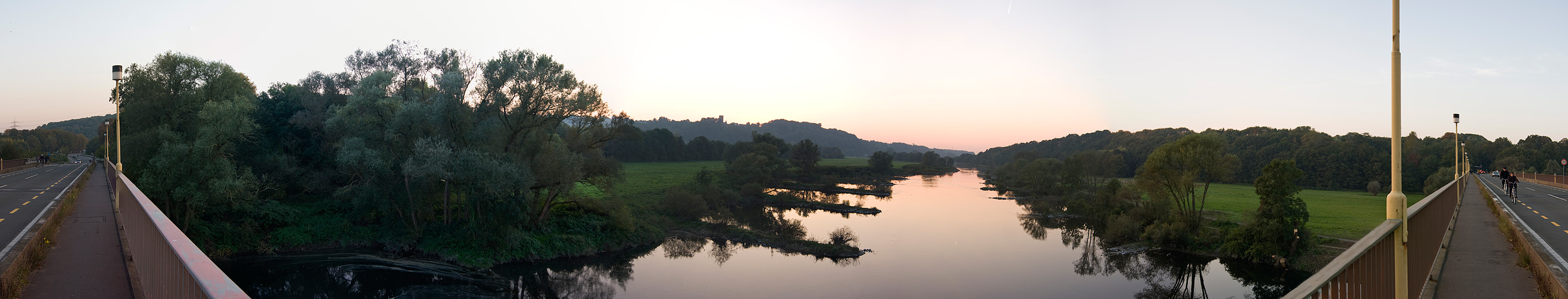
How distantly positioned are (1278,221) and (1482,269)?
2155 centimetres

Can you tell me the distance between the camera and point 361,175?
2633cm

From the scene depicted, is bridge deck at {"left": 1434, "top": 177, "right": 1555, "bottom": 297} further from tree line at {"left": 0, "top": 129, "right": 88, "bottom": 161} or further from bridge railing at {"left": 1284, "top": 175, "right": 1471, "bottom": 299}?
tree line at {"left": 0, "top": 129, "right": 88, "bottom": 161}

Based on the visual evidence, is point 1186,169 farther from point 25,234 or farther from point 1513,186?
point 25,234

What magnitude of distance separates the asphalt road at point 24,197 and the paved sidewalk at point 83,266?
73 cm

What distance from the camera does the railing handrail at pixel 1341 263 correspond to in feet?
11.0

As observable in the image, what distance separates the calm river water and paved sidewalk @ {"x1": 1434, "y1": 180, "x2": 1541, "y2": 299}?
1300 cm

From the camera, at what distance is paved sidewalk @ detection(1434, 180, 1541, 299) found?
6824 mm

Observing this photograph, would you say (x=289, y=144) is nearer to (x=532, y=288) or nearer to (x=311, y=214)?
(x=311, y=214)

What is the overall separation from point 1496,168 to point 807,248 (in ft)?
264

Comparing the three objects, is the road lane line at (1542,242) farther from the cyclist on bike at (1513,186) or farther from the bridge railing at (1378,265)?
the cyclist on bike at (1513,186)

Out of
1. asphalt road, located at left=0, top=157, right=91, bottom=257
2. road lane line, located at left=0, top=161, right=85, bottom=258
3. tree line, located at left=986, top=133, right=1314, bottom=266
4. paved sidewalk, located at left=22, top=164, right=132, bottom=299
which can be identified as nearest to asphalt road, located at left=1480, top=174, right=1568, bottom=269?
road lane line, located at left=0, top=161, right=85, bottom=258

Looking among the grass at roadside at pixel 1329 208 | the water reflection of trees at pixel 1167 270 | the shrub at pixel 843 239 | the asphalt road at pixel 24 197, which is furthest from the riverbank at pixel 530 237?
the grass at roadside at pixel 1329 208

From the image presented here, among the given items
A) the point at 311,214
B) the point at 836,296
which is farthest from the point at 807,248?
the point at 311,214

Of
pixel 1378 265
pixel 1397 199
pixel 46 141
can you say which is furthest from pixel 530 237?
pixel 46 141
